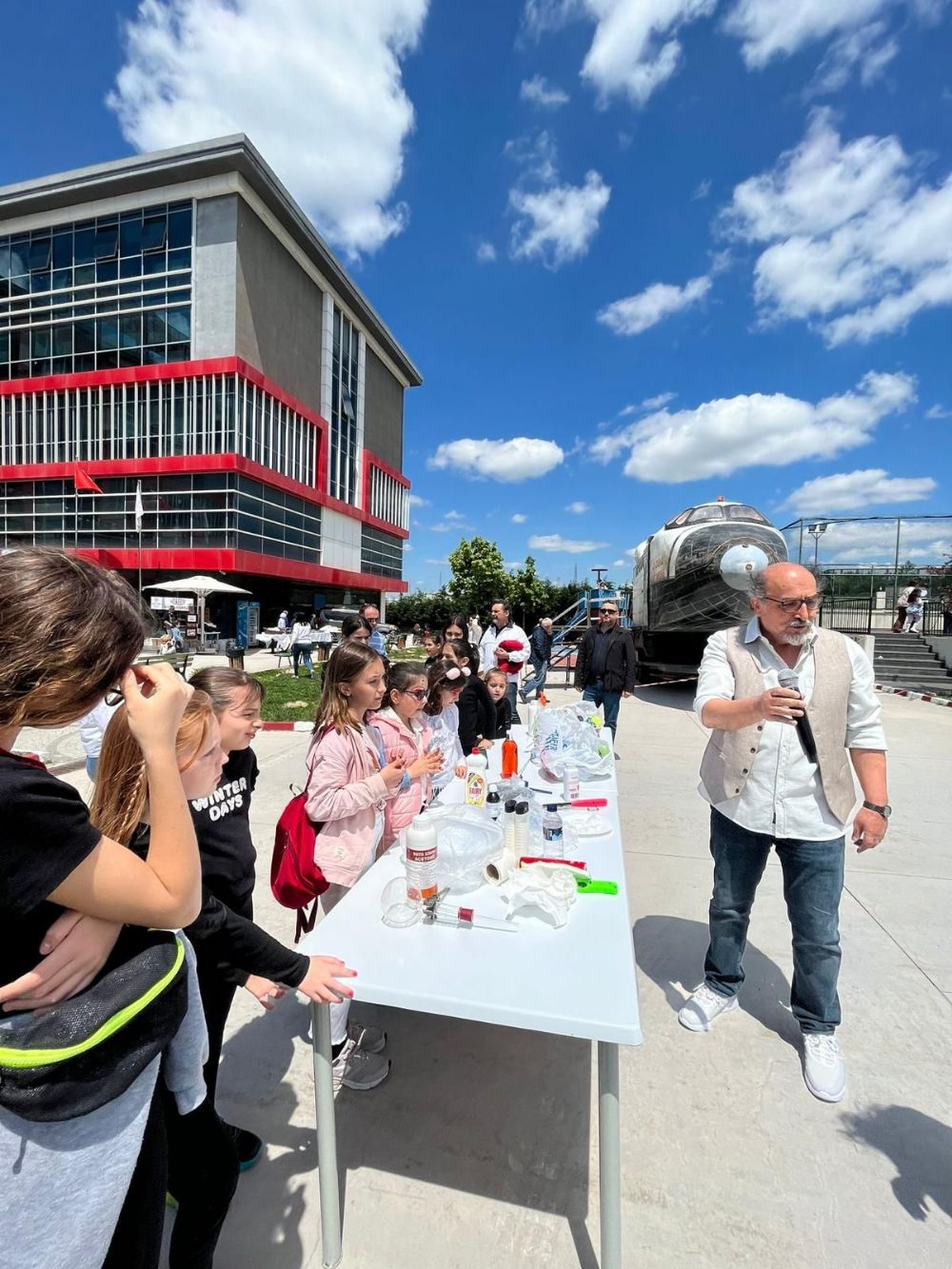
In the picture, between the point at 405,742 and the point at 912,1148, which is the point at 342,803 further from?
the point at 912,1148

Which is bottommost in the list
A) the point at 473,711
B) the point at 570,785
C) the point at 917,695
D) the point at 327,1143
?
the point at 327,1143

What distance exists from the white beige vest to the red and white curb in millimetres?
11444

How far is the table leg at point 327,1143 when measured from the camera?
5.18ft

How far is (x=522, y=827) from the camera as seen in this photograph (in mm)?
2318

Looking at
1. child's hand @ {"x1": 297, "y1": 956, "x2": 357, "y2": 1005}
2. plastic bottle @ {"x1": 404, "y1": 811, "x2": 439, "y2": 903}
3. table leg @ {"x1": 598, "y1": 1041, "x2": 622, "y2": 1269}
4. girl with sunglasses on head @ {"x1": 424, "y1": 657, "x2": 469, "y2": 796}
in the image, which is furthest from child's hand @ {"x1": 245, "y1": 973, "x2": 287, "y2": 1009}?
girl with sunglasses on head @ {"x1": 424, "y1": 657, "x2": 469, "y2": 796}

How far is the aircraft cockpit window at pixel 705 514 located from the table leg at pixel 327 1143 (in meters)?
10.5

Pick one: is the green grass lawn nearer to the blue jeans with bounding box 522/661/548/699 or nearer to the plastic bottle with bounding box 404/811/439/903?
the blue jeans with bounding box 522/661/548/699

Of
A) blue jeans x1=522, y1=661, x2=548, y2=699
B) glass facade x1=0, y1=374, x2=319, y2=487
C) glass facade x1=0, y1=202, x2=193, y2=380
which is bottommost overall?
blue jeans x1=522, y1=661, x2=548, y2=699

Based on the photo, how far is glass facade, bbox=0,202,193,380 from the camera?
26406 millimetres

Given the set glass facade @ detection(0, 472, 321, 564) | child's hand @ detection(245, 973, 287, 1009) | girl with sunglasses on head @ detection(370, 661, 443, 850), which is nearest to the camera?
child's hand @ detection(245, 973, 287, 1009)

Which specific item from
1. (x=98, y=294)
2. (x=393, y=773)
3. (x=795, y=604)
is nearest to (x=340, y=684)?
(x=393, y=773)

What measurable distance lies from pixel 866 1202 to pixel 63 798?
2.55 m

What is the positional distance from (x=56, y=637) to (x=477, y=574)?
4154cm

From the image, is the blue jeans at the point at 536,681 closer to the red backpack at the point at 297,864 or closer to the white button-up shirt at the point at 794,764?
the white button-up shirt at the point at 794,764
